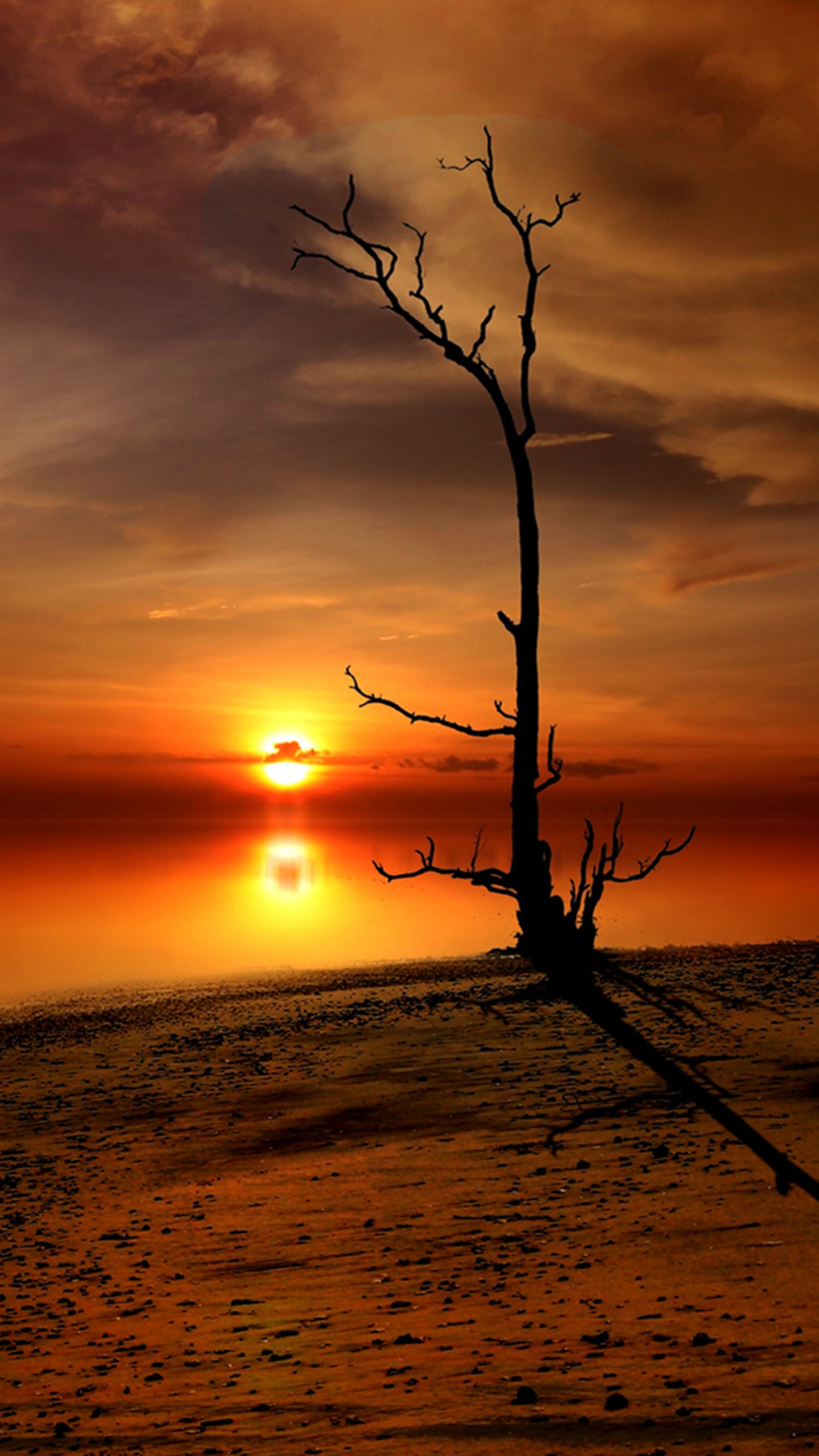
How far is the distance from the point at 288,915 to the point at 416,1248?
114 ft

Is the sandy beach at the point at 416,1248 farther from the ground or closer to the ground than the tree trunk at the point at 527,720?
closer to the ground

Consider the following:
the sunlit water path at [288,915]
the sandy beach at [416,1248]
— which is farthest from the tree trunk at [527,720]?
the sunlit water path at [288,915]

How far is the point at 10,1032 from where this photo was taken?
16203mm

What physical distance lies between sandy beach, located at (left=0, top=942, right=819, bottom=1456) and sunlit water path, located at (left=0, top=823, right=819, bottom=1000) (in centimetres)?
1193

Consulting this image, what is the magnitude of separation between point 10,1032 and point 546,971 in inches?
313

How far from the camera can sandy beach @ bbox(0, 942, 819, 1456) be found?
482 centimetres

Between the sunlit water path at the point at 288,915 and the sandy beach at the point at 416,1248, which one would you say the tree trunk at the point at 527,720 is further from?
the sunlit water path at the point at 288,915

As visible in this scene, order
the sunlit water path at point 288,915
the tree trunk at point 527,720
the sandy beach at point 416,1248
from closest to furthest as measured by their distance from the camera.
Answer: the sandy beach at point 416,1248, the tree trunk at point 527,720, the sunlit water path at point 288,915

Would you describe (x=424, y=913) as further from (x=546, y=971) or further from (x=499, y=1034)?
(x=499, y=1034)

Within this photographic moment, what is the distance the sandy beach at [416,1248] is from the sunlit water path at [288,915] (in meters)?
11.9

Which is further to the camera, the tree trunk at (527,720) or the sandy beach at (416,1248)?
the tree trunk at (527,720)

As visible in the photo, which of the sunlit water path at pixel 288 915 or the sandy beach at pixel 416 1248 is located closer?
the sandy beach at pixel 416 1248

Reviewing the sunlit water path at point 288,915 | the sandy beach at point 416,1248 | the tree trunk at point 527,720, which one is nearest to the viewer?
the sandy beach at point 416,1248

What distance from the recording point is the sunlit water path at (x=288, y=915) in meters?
29.3
